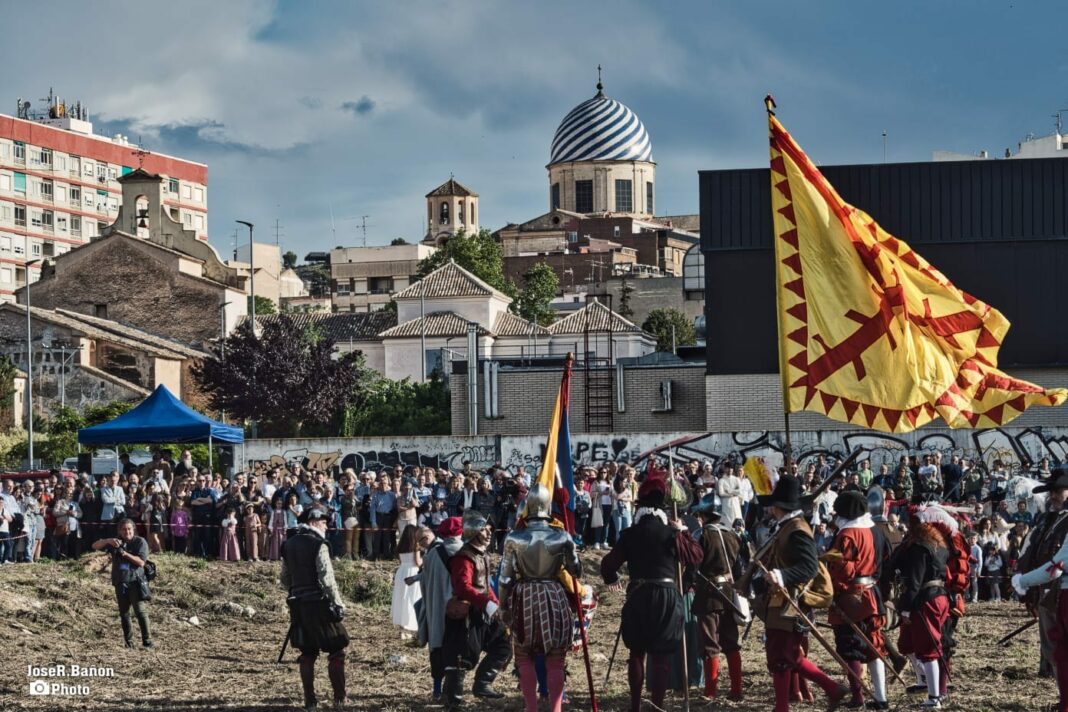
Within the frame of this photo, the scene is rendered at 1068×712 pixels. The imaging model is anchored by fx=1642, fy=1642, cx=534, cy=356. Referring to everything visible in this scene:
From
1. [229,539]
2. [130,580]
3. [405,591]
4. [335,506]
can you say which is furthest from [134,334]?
[405,591]

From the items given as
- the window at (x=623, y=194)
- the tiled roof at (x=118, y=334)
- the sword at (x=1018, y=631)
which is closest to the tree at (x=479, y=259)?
the window at (x=623, y=194)

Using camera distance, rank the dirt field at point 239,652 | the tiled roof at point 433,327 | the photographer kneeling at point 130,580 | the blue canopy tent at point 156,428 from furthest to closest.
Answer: the tiled roof at point 433,327, the blue canopy tent at point 156,428, the photographer kneeling at point 130,580, the dirt field at point 239,652

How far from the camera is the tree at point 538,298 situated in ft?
319

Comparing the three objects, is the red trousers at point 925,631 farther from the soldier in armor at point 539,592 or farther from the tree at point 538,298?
the tree at point 538,298

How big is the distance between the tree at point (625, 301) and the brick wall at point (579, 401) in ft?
180

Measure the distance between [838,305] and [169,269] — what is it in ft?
211

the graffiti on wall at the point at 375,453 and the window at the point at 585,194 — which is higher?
the window at the point at 585,194

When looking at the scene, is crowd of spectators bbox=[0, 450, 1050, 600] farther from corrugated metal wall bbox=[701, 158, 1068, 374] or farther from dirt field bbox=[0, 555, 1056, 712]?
corrugated metal wall bbox=[701, 158, 1068, 374]

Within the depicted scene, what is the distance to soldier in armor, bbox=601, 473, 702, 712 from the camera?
12531 mm

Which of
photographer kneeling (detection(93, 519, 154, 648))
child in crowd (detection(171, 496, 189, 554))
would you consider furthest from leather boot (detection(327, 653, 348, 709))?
child in crowd (detection(171, 496, 189, 554))

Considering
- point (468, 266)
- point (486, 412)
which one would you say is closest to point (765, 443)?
point (486, 412)

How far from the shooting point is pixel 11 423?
60094 mm

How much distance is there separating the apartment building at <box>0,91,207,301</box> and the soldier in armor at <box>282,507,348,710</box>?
9590 cm

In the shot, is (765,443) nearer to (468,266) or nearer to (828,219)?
(828,219)
